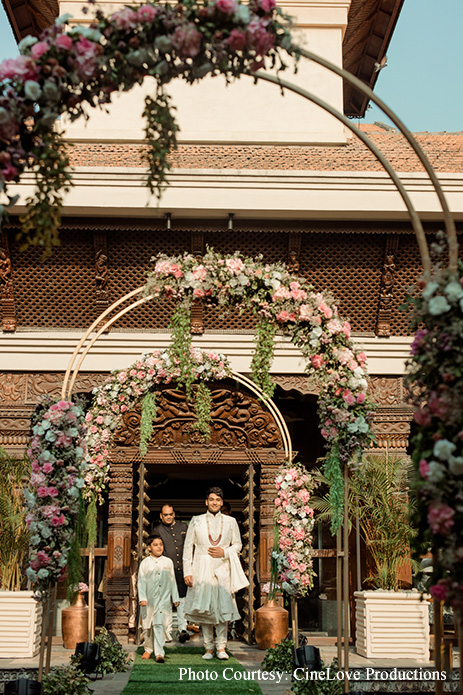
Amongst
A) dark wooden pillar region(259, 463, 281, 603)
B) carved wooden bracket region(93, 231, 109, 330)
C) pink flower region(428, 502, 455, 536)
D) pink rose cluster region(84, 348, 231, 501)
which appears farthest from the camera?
dark wooden pillar region(259, 463, 281, 603)

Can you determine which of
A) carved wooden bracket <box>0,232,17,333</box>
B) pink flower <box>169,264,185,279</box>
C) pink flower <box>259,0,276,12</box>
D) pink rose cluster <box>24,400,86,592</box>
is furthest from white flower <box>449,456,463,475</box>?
carved wooden bracket <box>0,232,17,333</box>

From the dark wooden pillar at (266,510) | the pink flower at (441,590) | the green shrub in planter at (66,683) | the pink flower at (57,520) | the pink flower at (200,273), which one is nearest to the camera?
Result: the pink flower at (441,590)

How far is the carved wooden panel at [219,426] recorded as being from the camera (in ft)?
39.3

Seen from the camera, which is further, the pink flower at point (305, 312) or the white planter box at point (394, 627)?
the white planter box at point (394, 627)

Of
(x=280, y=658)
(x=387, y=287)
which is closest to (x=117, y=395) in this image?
(x=280, y=658)

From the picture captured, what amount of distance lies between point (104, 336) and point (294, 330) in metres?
4.85

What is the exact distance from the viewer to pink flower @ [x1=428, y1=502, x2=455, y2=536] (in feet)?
13.9

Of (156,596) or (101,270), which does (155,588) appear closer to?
(156,596)

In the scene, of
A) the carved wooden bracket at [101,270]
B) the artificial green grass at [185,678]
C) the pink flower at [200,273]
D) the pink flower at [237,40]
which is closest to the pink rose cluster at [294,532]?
the artificial green grass at [185,678]

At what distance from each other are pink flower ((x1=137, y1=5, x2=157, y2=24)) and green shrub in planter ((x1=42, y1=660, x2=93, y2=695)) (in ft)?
16.9

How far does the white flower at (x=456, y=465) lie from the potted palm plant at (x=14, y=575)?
627cm

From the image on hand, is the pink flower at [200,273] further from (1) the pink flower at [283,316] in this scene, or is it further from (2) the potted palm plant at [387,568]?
(2) the potted palm plant at [387,568]

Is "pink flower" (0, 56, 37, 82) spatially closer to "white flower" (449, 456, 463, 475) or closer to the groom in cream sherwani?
"white flower" (449, 456, 463, 475)

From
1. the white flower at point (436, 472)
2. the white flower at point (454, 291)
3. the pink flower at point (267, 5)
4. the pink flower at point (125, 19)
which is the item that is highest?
the pink flower at point (267, 5)
